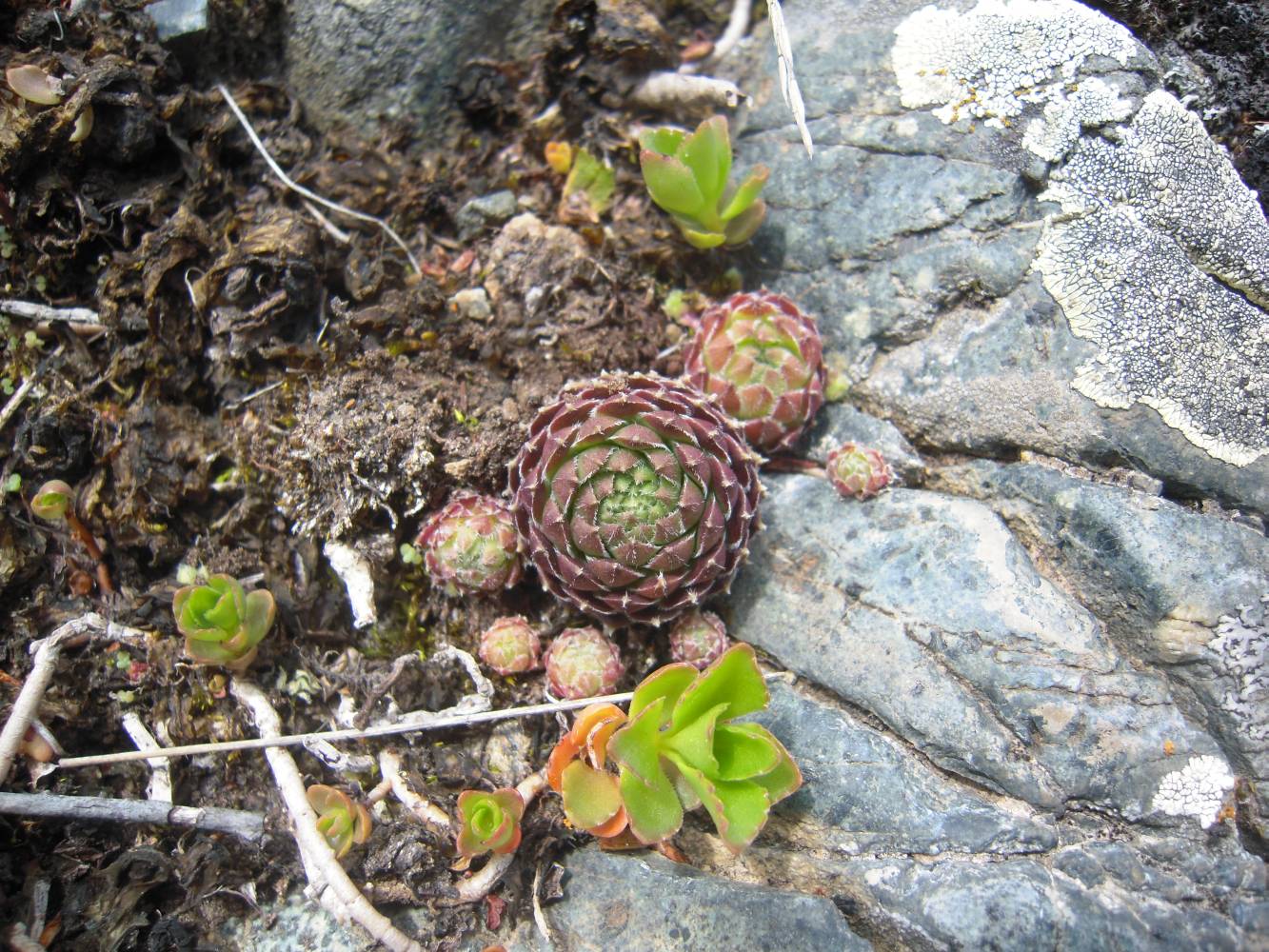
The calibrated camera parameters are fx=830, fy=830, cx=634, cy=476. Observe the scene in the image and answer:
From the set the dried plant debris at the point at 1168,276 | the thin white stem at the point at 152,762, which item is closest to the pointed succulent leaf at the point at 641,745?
the thin white stem at the point at 152,762

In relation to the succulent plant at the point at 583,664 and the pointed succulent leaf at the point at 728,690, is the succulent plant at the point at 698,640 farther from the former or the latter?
the pointed succulent leaf at the point at 728,690

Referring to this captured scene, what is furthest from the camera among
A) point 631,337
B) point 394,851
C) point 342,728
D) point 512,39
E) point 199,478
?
point 512,39

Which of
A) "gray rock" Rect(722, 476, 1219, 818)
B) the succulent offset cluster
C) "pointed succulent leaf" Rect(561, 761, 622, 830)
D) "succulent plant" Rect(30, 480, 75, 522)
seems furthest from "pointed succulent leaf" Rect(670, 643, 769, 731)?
"succulent plant" Rect(30, 480, 75, 522)

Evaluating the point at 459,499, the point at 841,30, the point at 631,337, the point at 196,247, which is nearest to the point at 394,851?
the point at 459,499

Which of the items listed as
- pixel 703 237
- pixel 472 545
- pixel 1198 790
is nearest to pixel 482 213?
pixel 703 237

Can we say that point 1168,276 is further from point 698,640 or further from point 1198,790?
point 698,640

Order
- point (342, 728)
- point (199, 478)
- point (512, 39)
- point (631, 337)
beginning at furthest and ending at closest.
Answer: point (512, 39)
point (631, 337)
point (199, 478)
point (342, 728)

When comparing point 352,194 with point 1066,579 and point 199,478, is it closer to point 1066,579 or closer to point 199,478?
point 199,478

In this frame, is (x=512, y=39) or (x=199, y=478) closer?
(x=199, y=478)
